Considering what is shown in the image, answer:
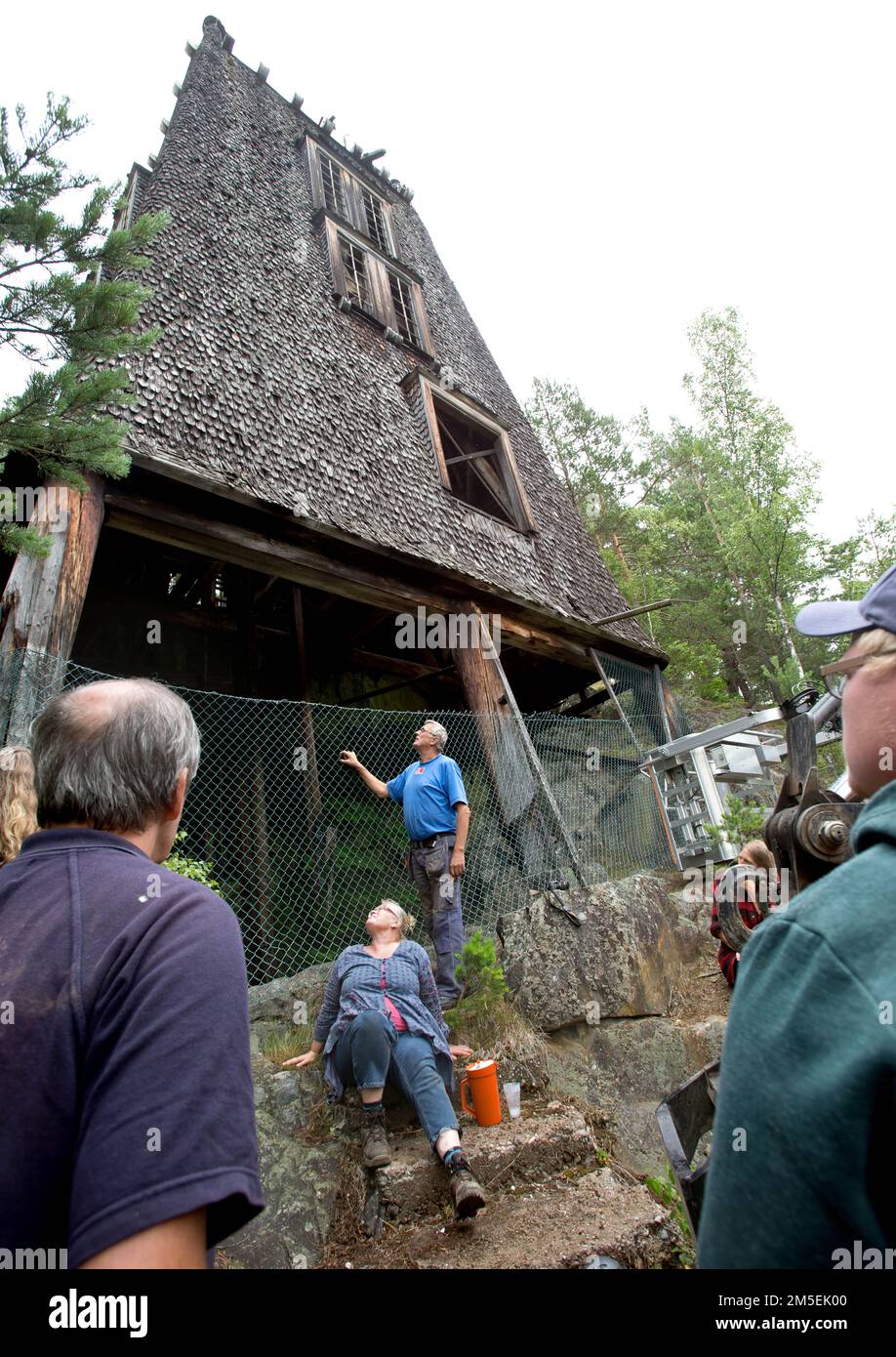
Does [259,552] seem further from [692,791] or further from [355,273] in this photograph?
[355,273]

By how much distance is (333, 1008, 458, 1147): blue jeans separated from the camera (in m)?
3.62

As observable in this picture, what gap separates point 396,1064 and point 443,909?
51.9 inches

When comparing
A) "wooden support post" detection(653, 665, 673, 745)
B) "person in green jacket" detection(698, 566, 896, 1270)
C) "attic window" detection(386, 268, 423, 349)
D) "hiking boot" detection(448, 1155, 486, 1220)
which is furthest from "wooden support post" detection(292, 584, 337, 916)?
"person in green jacket" detection(698, 566, 896, 1270)

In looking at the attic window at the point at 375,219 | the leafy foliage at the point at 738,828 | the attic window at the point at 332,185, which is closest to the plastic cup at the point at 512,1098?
the leafy foliage at the point at 738,828

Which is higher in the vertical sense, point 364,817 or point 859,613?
point 859,613

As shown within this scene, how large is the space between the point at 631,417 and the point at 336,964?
2374cm

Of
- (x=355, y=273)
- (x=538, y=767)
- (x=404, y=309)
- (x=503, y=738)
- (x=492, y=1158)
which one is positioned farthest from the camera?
(x=404, y=309)

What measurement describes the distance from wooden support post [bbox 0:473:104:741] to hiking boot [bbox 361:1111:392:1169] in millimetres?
2867

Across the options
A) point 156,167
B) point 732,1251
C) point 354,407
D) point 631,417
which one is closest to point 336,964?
point 732,1251

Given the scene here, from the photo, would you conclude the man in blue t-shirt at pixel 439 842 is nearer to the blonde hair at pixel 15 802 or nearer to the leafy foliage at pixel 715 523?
the blonde hair at pixel 15 802

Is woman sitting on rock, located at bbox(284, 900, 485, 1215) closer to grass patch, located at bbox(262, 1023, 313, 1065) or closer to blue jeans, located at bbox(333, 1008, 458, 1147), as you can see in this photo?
blue jeans, located at bbox(333, 1008, 458, 1147)

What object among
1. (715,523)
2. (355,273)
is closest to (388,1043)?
(355,273)

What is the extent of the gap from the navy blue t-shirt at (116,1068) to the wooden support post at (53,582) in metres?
3.27

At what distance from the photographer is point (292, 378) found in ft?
26.3
